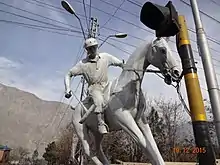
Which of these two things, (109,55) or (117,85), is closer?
(117,85)

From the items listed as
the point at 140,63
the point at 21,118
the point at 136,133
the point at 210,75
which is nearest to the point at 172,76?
the point at 140,63

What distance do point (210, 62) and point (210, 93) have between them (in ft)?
1.24

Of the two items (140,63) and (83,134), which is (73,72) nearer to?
(83,134)

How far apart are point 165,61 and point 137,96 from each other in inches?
15.1

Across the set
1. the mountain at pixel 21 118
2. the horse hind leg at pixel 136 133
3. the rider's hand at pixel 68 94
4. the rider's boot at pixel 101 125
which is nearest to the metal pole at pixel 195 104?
the horse hind leg at pixel 136 133

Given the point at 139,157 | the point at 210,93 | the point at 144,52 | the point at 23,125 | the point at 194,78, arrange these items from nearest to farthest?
the point at 144,52, the point at 194,78, the point at 210,93, the point at 139,157, the point at 23,125

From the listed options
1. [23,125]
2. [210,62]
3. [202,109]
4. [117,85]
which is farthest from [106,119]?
[23,125]

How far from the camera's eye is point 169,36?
2.17 meters

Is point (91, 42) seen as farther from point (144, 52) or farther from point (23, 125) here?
point (23, 125)

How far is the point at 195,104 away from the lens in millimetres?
2361

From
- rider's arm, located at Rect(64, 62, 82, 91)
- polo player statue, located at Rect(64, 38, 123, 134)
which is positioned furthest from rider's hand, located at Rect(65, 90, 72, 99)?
rider's arm, located at Rect(64, 62, 82, 91)

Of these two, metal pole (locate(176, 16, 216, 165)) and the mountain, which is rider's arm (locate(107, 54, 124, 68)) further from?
the mountain

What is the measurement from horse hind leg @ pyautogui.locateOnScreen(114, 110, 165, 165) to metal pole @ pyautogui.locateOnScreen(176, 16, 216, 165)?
59cm

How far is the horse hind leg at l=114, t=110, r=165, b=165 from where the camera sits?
189cm
